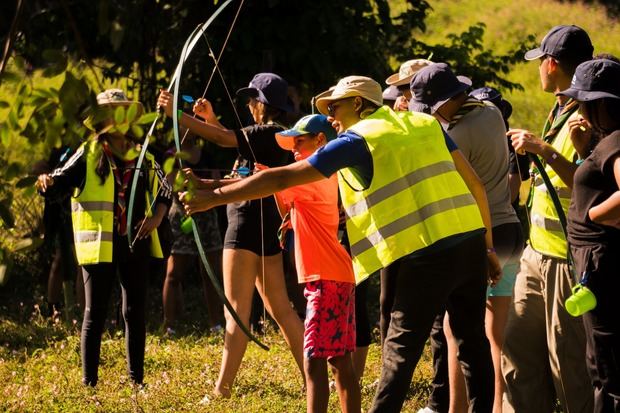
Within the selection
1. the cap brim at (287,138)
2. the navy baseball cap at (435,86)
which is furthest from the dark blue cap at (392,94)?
the cap brim at (287,138)

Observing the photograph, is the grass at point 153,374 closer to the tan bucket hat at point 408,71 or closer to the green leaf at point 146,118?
the tan bucket hat at point 408,71

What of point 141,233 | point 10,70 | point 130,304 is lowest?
point 130,304

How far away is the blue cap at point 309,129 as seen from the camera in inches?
218

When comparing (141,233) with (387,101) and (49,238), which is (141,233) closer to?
(387,101)

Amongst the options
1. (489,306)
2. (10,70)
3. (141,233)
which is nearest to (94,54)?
(141,233)

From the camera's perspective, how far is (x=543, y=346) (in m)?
5.27

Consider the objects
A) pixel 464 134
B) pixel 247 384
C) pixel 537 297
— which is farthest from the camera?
pixel 247 384

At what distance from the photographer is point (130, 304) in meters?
6.98

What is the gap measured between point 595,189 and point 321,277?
5.19 feet

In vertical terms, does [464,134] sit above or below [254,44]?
below

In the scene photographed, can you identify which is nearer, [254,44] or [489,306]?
[489,306]

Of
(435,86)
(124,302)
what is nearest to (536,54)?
(435,86)

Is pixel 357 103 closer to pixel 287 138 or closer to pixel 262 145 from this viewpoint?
pixel 287 138

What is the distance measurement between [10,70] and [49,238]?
7433 mm
